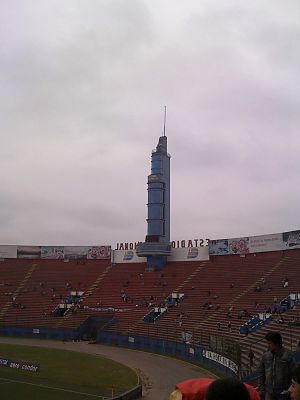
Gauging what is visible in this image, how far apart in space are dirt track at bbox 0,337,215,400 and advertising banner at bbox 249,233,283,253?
24417mm

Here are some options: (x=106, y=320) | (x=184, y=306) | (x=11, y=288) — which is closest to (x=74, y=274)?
(x=11, y=288)

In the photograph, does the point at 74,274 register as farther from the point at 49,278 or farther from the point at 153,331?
the point at 153,331

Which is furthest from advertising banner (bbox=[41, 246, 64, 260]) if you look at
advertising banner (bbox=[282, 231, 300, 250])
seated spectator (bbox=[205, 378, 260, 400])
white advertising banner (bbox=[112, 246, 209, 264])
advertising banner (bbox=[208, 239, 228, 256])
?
seated spectator (bbox=[205, 378, 260, 400])

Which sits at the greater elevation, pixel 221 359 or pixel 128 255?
pixel 128 255

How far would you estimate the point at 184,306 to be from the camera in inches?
2359

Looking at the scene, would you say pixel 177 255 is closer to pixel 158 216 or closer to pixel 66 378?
pixel 158 216

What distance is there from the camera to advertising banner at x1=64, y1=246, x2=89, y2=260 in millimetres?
81181

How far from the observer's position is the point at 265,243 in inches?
2579

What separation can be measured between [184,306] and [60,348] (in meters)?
16.4

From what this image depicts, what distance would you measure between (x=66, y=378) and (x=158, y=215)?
134 feet

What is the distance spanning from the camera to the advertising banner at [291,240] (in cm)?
6119

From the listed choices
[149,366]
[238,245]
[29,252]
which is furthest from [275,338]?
[29,252]

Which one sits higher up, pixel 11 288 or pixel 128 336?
pixel 11 288

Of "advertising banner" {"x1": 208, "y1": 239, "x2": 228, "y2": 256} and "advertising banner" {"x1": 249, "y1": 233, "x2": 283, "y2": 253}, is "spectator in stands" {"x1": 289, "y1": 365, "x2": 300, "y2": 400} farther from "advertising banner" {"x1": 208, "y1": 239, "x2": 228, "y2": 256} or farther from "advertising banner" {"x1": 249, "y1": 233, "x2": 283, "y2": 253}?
"advertising banner" {"x1": 208, "y1": 239, "x2": 228, "y2": 256}
